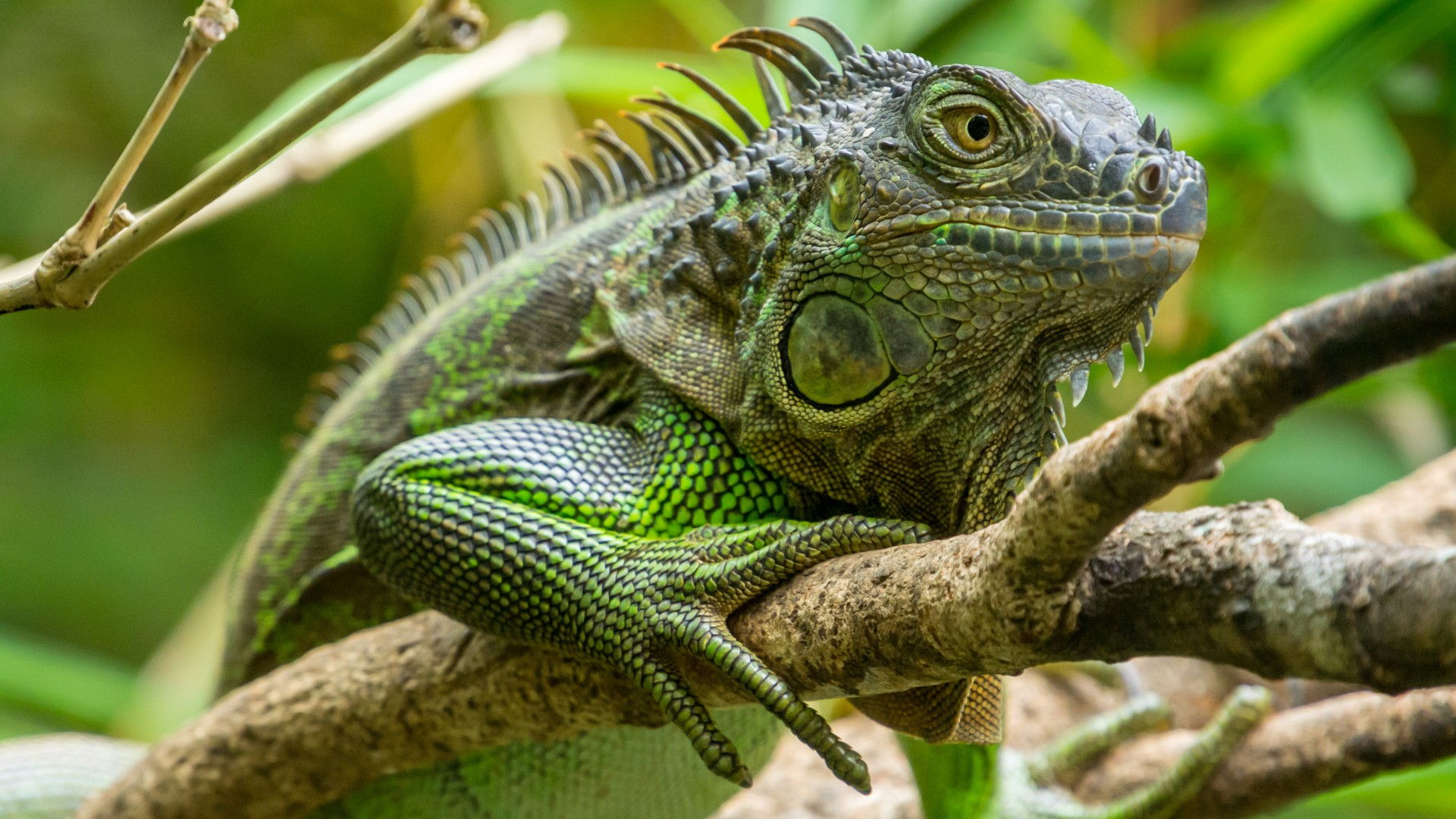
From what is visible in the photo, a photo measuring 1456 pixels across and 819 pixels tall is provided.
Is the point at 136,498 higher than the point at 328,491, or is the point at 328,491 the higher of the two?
the point at 136,498

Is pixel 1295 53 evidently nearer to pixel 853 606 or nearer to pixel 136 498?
pixel 853 606

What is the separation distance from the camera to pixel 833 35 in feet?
11.0

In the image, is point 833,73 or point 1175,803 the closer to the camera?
point 833,73

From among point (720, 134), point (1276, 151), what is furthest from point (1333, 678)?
point (1276, 151)

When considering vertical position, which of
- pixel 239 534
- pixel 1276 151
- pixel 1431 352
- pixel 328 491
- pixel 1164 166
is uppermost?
pixel 239 534

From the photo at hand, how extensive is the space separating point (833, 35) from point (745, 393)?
1141mm

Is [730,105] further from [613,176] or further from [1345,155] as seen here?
[1345,155]

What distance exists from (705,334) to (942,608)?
4.57ft

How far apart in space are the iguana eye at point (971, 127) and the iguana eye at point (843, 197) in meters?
0.26

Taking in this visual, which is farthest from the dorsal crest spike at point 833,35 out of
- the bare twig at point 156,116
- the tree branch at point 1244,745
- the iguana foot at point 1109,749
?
the iguana foot at point 1109,749

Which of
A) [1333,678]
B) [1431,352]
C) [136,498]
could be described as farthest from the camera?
[136,498]

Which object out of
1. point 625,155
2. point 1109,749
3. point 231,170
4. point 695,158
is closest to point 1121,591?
point 231,170

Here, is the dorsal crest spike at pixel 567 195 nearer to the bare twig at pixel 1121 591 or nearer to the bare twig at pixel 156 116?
the bare twig at pixel 1121 591

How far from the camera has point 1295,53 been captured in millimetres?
5637
